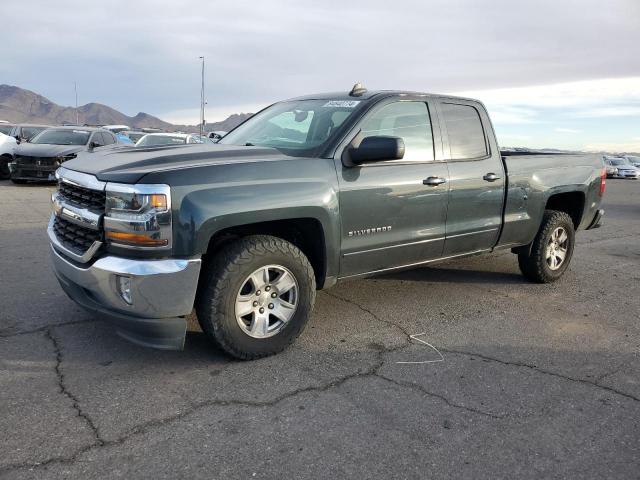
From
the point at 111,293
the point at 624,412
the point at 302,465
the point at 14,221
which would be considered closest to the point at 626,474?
the point at 624,412

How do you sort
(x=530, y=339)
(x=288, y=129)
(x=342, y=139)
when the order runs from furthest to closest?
1. (x=288, y=129)
2. (x=530, y=339)
3. (x=342, y=139)

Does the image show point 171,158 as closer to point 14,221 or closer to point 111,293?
point 111,293

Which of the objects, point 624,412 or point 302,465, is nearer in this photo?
point 302,465

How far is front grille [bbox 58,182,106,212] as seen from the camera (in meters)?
3.32

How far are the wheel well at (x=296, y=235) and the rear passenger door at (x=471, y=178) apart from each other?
51.3 inches

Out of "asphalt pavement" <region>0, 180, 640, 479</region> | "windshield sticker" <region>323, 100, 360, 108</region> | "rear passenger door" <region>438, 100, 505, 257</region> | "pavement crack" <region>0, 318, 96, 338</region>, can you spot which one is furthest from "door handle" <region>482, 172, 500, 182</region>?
"pavement crack" <region>0, 318, 96, 338</region>

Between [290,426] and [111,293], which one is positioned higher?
[111,293]

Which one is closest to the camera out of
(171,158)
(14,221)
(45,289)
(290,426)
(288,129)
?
(290,426)

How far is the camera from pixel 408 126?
14.6 ft

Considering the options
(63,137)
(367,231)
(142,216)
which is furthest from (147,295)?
(63,137)

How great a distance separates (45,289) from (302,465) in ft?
11.6

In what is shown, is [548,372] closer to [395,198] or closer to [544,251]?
[395,198]

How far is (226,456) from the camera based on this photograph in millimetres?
2582

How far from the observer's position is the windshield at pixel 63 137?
14094 millimetres
